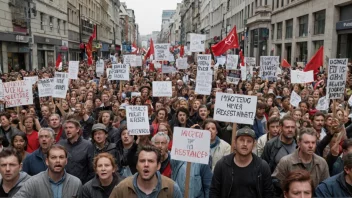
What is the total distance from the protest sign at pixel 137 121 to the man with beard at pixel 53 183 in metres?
2.13

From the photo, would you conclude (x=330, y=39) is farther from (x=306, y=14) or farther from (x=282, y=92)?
(x=282, y=92)

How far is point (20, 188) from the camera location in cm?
412

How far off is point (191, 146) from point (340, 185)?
173cm

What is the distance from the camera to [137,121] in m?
6.50

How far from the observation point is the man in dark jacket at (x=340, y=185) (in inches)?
149

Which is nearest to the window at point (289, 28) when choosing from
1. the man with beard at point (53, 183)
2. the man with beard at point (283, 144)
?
the man with beard at point (283, 144)

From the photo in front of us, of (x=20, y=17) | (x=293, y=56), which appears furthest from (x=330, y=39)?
(x=20, y=17)

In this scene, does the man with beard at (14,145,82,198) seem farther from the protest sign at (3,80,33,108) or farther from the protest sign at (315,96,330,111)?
the protest sign at (315,96,330,111)

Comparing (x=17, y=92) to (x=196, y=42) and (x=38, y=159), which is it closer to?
(x=38, y=159)

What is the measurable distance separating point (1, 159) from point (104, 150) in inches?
64.0

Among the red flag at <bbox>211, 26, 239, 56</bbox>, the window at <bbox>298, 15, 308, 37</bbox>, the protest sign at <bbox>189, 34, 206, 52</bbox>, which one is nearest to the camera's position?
the protest sign at <bbox>189, 34, 206, 52</bbox>

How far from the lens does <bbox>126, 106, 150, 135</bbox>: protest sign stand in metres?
6.36

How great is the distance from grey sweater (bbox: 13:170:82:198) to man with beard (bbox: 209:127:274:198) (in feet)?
4.91

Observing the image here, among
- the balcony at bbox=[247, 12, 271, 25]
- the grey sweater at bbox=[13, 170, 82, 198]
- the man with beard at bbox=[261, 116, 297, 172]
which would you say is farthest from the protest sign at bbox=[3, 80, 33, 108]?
the balcony at bbox=[247, 12, 271, 25]
